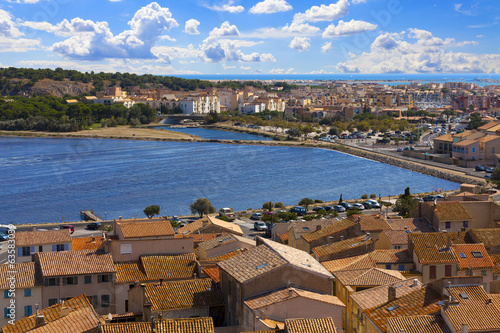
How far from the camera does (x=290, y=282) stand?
18.2ft

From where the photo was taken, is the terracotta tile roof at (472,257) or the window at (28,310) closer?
the window at (28,310)

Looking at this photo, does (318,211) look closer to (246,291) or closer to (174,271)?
(174,271)

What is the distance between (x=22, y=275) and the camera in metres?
6.90

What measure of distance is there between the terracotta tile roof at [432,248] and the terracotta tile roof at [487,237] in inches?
23.4

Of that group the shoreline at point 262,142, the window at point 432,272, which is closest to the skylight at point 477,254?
the window at point 432,272

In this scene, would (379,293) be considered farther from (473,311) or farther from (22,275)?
(22,275)

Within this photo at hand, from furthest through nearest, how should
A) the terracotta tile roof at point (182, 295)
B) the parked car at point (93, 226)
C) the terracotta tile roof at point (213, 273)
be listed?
the parked car at point (93, 226) → the terracotta tile roof at point (213, 273) → the terracotta tile roof at point (182, 295)

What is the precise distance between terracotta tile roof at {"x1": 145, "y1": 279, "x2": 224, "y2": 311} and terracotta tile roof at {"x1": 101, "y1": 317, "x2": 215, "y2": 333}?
33.5 inches

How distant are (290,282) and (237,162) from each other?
1007 inches

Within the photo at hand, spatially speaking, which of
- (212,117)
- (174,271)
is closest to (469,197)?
(174,271)

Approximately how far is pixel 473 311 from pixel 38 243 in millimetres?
5708

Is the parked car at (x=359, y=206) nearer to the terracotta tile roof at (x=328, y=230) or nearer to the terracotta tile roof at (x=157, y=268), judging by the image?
the terracotta tile roof at (x=328, y=230)

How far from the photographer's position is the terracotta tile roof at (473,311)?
5.00 meters

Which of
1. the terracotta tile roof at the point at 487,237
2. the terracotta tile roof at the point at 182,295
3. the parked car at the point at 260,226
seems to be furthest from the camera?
the parked car at the point at 260,226
